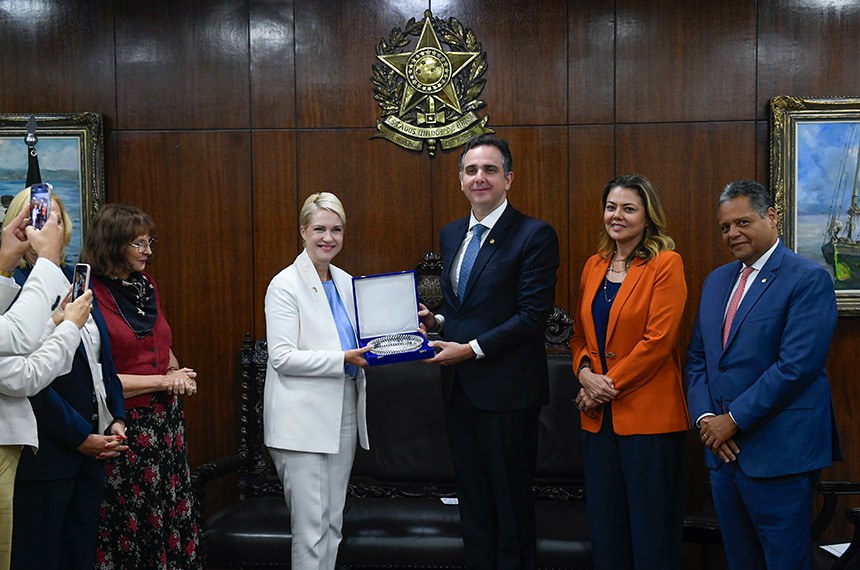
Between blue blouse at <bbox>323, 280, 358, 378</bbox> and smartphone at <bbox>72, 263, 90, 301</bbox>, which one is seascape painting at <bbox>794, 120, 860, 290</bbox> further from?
smartphone at <bbox>72, 263, 90, 301</bbox>

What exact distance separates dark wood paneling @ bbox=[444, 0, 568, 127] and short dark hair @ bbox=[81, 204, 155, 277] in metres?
2.05

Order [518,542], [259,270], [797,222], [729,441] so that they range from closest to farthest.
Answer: [729,441]
[518,542]
[797,222]
[259,270]

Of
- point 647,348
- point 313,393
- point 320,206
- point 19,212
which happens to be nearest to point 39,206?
point 19,212

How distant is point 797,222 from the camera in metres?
4.15

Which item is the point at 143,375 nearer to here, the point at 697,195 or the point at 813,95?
the point at 697,195

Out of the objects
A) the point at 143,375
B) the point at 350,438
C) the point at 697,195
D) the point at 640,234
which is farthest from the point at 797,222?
the point at 143,375

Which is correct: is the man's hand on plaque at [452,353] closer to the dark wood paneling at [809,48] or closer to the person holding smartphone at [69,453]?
the person holding smartphone at [69,453]

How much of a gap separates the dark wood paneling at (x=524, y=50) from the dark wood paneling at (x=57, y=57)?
5.98 feet

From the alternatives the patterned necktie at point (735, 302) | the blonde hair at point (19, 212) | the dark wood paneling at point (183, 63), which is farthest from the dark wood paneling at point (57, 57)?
the patterned necktie at point (735, 302)

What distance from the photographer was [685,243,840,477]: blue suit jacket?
280 cm

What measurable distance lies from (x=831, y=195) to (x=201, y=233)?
129 inches

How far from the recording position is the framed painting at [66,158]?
4.37 m

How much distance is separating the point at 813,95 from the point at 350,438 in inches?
114

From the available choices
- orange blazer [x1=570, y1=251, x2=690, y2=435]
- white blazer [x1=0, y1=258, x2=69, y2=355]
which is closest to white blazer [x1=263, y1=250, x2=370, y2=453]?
white blazer [x1=0, y1=258, x2=69, y2=355]
